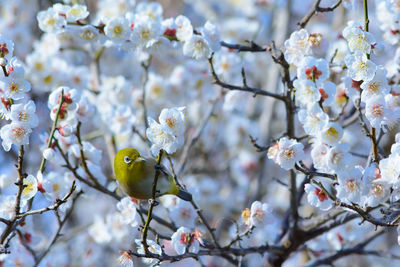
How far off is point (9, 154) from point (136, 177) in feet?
8.91

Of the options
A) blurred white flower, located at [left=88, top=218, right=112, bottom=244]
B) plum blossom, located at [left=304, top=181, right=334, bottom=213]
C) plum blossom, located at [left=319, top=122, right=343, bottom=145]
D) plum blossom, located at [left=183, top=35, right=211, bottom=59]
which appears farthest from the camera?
blurred white flower, located at [left=88, top=218, right=112, bottom=244]

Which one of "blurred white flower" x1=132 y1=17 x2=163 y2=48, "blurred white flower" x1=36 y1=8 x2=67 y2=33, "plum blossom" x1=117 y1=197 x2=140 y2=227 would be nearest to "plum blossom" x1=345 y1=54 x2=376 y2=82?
"blurred white flower" x1=132 y1=17 x2=163 y2=48

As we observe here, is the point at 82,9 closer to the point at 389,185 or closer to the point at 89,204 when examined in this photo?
the point at 389,185

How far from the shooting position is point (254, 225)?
1932mm

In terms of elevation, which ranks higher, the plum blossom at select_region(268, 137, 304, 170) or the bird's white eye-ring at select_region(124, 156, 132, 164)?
the plum blossom at select_region(268, 137, 304, 170)

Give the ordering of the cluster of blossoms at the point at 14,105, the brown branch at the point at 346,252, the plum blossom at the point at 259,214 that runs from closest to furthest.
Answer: the cluster of blossoms at the point at 14,105
the plum blossom at the point at 259,214
the brown branch at the point at 346,252

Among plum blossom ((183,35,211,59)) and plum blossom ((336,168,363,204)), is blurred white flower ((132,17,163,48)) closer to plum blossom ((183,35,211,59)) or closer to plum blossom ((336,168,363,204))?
plum blossom ((183,35,211,59))

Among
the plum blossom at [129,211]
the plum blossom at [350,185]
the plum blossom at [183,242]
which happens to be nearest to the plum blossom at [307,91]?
the plum blossom at [350,185]

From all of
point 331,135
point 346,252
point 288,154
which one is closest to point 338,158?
point 331,135

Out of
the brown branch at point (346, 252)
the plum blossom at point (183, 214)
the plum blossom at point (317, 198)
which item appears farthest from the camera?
the brown branch at point (346, 252)

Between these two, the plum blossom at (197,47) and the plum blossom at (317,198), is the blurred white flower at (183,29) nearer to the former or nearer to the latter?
the plum blossom at (197,47)

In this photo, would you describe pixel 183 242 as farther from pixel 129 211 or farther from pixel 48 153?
pixel 48 153

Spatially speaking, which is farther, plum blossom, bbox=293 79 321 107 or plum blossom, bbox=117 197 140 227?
plum blossom, bbox=117 197 140 227

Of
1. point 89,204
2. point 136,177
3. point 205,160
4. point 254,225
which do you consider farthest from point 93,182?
point 89,204
